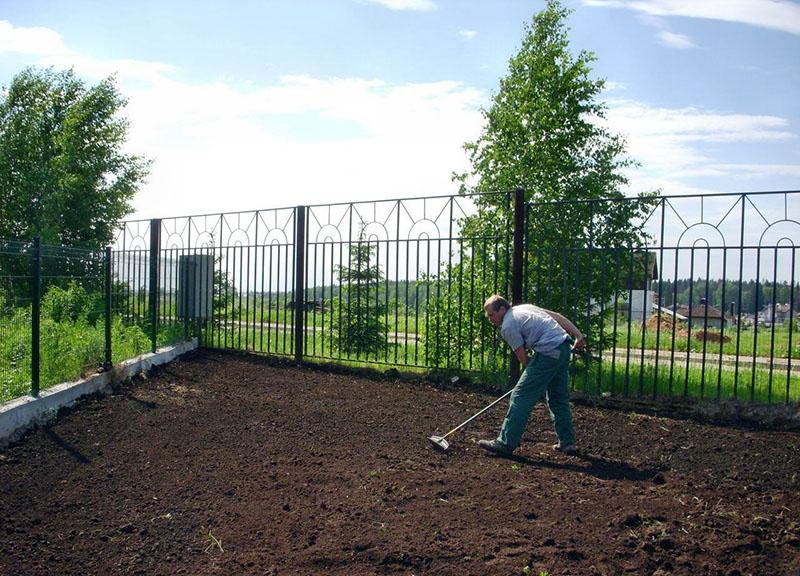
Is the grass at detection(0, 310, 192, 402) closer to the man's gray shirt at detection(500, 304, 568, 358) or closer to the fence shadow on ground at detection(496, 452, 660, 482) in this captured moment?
the man's gray shirt at detection(500, 304, 568, 358)

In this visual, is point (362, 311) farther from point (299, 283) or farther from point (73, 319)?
point (73, 319)

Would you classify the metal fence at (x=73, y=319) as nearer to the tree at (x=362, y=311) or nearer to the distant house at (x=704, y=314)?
the tree at (x=362, y=311)

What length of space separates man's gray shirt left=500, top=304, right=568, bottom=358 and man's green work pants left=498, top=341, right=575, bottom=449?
0.06m

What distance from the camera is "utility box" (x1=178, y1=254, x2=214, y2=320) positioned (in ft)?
36.2

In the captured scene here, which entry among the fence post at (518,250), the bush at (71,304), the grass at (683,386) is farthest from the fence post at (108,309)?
the grass at (683,386)

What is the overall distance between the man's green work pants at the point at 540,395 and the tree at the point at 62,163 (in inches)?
582

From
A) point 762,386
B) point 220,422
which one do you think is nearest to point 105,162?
point 220,422

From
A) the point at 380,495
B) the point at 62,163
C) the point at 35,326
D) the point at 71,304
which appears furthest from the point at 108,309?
the point at 62,163

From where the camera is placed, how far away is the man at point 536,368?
214 inches

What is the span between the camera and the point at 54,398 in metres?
6.60

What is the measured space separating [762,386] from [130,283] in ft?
33.3

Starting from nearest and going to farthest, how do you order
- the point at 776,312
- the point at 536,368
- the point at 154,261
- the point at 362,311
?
the point at 536,368 < the point at 776,312 < the point at 362,311 < the point at 154,261

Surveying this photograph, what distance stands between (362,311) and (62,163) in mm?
11734

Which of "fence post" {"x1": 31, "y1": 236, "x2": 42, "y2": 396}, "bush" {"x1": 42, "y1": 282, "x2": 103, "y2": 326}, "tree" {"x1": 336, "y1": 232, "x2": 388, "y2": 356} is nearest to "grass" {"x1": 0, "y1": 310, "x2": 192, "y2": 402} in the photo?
"fence post" {"x1": 31, "y1": 236, "x2": 42, "y2": 396}
